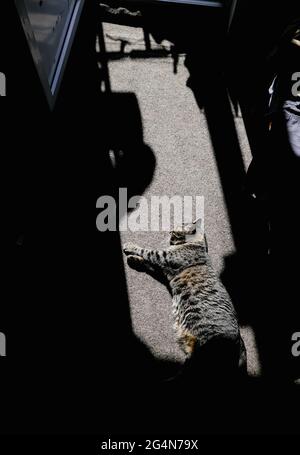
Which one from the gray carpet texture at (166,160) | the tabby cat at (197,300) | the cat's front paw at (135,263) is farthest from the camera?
the cat's front paw at (135,263)

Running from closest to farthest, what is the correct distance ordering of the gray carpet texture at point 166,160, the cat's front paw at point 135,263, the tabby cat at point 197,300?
the tabby cat at point 197,300, the gray carpet texture at point 166,160, the cat's front paw at point 135,263

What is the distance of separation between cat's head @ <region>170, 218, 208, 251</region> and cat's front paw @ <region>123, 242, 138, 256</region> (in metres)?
0.28

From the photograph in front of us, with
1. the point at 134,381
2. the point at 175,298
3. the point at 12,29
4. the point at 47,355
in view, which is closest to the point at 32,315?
the point at 47,355

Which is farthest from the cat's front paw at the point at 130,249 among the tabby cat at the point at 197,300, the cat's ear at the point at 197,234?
the cat's ear at the point at 197,234

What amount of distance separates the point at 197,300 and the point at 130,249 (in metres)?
0.63

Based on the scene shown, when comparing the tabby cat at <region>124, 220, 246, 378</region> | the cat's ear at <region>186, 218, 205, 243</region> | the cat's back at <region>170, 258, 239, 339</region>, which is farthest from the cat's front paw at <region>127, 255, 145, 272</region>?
the cat's ear at <region>186, 218, 205, 243</region>

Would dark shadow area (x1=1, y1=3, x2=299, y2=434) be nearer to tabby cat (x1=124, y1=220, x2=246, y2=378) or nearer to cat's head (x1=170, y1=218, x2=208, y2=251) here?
tabby cat (x1=124, y1=220, x2=246, y2=378)

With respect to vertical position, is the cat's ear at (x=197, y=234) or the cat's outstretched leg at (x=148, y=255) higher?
the cat's ear at (x=197, y=234)

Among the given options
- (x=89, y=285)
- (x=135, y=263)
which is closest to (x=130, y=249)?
(x=135, y=263)

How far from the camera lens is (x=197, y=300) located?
2250mm

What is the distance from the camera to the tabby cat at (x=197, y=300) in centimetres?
206

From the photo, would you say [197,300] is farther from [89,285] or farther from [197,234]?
[89,285]

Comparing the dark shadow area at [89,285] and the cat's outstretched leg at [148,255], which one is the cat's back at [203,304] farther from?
the dark shadow area at [89,285]

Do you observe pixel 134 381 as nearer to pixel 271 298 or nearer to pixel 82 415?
pixel 82 415
